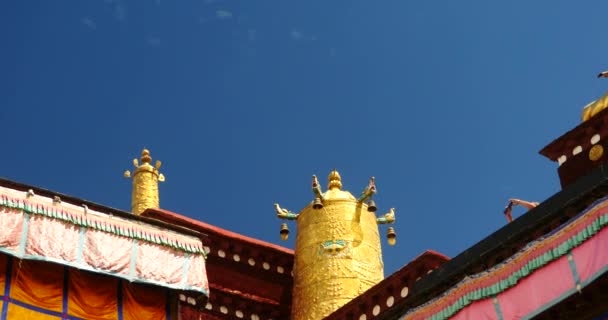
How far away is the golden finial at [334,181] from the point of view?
17844 mm

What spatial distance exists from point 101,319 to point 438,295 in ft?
13.5

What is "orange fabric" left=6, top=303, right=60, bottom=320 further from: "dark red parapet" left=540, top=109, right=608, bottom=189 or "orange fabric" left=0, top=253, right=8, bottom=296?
"dark red parapet" left=540, top=109, right=608, bottom=189

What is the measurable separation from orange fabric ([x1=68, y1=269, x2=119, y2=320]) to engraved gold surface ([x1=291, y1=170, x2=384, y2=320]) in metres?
2.96

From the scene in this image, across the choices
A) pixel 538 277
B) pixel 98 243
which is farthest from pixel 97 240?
pixel 538 277

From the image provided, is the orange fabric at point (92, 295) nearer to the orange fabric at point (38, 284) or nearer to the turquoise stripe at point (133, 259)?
the orange fabric at point (38, 284)

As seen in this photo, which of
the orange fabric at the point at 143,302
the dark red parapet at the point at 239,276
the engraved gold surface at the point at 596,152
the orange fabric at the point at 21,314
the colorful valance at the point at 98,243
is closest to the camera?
the orange fabric at the point at 21,314

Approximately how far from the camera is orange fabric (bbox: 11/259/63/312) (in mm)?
13367

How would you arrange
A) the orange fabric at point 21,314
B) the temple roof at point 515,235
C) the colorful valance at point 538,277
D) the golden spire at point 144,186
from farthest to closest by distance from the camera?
1. the golden spire at point 144,186
2. the orange fabric at point 21,314
3. the temple roof at point 515,235
4. the colorful valance at point 538,277

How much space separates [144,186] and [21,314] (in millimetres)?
7015

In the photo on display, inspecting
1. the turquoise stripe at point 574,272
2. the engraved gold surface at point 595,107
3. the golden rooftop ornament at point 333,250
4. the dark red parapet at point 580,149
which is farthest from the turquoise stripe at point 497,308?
the golden rooftop ornament at point 333,250

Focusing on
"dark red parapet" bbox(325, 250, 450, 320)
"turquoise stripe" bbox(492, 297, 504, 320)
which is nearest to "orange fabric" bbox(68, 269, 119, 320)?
"dark red parapet" bbox(325, 250, 450, 320)

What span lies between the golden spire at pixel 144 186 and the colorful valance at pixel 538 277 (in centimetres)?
890

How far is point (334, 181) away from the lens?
1797cm

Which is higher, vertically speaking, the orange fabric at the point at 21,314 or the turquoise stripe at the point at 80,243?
the turquoise stripe at the point at 80,243
